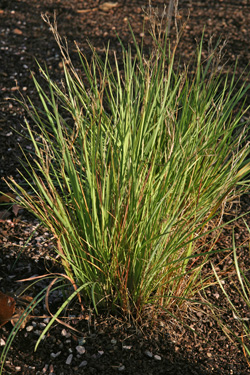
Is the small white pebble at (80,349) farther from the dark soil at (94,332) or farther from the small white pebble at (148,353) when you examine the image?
the small white pebble at (148,353)

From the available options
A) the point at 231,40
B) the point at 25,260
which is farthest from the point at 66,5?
the point at 25,260

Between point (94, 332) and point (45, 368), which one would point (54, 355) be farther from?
point (94, 332)

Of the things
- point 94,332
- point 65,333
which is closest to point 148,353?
point 94,332

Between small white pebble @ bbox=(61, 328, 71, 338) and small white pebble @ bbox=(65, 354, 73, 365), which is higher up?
small white pebble @ bbox=(61, 328, 71, 338)

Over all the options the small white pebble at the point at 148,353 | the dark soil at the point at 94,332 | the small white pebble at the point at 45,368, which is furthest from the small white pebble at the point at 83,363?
the small white pebble at the point at 148,353

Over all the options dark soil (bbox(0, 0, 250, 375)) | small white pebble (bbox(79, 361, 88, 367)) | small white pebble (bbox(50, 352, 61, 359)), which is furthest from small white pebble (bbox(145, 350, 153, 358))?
small white pebble (bbox(50, 352, 61, 359))

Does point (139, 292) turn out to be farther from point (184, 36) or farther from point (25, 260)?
point (184, 36)

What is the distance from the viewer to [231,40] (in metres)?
4.07

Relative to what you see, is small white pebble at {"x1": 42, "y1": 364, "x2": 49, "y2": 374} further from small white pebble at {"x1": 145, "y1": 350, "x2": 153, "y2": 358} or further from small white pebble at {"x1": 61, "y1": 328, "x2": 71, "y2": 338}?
small white pebble at {"x1": 145, "y1": 350, "x2": 153, "y2": 358}

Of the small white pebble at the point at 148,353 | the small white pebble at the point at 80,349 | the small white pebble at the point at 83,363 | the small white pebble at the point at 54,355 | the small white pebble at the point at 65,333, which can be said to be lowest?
the small white pebble at the point at 148,353

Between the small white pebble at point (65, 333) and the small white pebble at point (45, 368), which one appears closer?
the small white pebble at point (45, 368)

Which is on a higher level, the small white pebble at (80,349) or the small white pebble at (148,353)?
the small white pebble at (80,349)

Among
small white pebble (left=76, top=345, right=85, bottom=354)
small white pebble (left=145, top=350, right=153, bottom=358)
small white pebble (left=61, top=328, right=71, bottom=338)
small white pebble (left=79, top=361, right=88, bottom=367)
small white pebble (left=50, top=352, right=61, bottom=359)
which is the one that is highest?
small white pebble (left=61, top=328, right=71, bottom=338)

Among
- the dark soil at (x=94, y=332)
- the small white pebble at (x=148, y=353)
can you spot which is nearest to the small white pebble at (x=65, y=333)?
the dark soil at (x=94, y=332)
